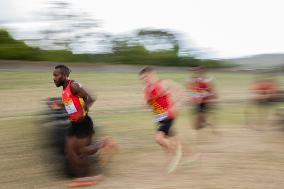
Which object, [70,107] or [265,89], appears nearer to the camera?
[70,107]

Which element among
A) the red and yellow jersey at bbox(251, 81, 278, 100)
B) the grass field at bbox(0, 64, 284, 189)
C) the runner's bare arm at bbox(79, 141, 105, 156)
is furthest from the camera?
the red and yellow jersey at bbox(251, 81, 278, 100)

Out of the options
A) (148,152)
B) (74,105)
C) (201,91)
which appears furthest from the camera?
(201,91)

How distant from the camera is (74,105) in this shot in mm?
7297

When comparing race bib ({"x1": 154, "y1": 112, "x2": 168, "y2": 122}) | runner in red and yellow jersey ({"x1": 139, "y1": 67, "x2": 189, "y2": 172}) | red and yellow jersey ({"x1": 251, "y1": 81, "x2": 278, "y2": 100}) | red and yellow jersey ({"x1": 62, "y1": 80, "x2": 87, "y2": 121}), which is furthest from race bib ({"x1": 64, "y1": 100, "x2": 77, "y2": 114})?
red and yellow jersey ({"x1": 251, "y1": 81, "x2": 278, "y2": 100})

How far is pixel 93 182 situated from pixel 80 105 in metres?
1.29

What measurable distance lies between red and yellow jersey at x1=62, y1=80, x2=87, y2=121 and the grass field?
1.20m

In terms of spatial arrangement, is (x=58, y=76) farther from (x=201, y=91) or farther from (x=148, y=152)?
(x=201, y=91)

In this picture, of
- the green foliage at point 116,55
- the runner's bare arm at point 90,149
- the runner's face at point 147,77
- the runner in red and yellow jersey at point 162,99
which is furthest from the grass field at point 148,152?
the green foliage at point 116,55

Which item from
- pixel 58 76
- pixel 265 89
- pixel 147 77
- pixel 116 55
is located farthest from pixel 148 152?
pixel 116 55

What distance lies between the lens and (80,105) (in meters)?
7.30

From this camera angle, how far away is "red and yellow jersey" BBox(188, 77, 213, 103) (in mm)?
11609

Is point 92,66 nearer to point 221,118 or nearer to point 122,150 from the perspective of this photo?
point 221,118

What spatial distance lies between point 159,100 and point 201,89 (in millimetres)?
3507

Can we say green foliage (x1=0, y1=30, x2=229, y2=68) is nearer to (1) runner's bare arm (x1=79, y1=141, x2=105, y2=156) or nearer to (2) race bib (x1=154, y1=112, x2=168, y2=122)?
(2) race bib (x1=154, y1=112, x2=168, y2=122)
